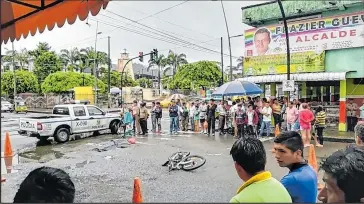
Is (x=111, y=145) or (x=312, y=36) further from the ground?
(x=312, y=36)

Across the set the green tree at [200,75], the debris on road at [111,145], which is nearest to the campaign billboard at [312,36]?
the debris on road at [111,145]

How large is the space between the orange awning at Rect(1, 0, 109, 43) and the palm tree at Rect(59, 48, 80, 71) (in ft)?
229

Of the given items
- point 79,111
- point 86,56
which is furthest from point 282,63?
point 86,56

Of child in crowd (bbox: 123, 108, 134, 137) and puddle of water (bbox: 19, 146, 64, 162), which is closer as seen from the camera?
puddle of water (bbox: 19, 146, 64, 162)

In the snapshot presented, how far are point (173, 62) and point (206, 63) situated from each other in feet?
81.1

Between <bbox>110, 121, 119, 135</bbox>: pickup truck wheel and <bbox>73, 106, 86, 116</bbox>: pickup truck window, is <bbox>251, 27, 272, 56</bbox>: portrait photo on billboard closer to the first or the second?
<bbox>110, 121, 119, 135</bbox>: pickup truck wheel

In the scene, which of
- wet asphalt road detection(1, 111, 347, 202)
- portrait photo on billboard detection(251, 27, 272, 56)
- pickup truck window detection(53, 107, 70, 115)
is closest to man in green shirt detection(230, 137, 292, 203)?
wet asphalt road detection(1, 111, 347, 202)

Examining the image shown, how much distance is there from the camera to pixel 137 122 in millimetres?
17438

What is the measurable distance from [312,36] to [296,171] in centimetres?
1573

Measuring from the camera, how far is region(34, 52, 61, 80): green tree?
5684 centimetres

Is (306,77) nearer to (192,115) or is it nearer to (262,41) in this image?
(262,41)

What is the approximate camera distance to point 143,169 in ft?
30.5

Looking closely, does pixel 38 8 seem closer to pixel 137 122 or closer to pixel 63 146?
pixel 63 146

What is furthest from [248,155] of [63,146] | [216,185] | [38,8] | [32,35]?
[63,146]
